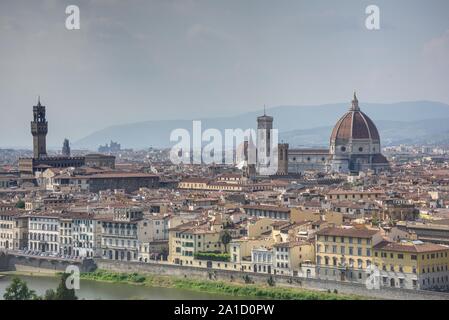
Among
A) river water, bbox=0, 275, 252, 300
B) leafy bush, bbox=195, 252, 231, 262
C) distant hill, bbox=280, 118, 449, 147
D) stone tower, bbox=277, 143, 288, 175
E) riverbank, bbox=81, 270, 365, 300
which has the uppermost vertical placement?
distant hill, bbox=280, 118, 449, 147

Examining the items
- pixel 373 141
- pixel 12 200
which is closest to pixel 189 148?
pixel 373 141

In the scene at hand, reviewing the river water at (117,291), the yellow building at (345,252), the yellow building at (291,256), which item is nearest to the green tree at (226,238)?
the yellow building at (291,256)

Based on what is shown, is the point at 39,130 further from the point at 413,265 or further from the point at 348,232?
the point at 413,265

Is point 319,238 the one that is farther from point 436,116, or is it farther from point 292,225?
point 436,116

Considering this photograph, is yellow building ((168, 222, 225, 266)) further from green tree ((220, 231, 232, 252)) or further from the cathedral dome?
the cathedral dome

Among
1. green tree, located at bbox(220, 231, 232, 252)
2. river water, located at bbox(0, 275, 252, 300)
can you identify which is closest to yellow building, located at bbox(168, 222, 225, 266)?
green tree, located at bbox(220, 231, 232, 252)

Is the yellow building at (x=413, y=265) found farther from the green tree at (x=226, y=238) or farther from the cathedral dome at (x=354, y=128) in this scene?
the cathedral dome at (x=354, y=128)
